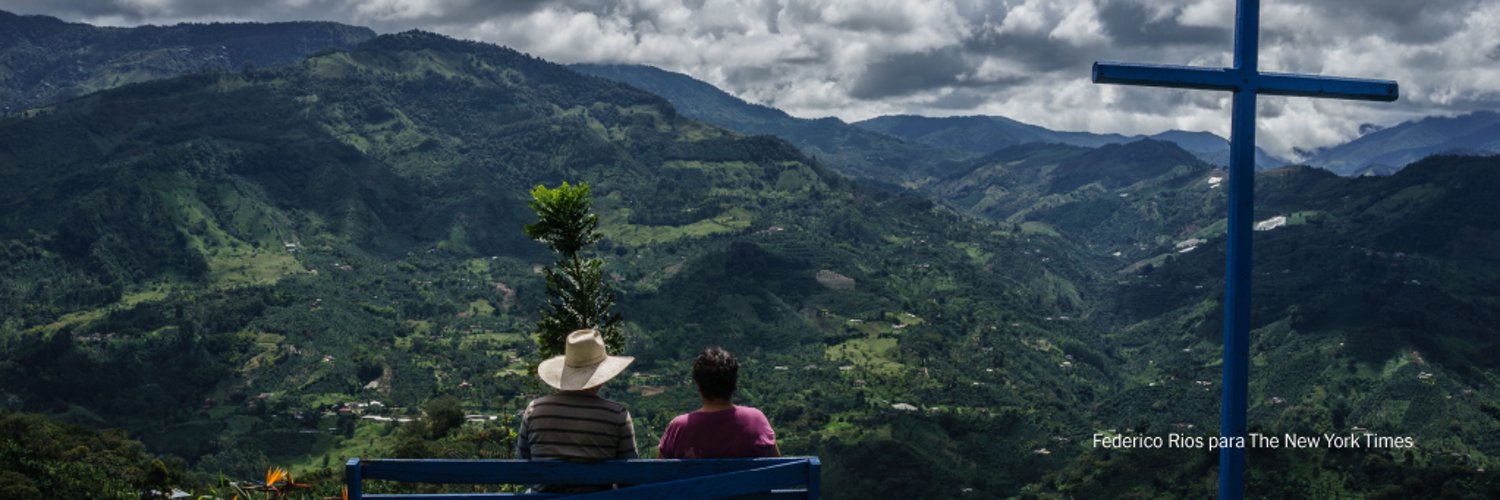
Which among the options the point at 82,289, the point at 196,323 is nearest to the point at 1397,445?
the point at 196,323

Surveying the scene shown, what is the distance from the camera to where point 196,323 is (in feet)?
575

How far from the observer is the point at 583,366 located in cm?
631

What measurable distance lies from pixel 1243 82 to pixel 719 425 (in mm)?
4324

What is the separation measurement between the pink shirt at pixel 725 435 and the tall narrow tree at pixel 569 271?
20.9 feet

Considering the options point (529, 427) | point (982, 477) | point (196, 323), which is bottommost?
point (982, 477)

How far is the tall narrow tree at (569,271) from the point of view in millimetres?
12578

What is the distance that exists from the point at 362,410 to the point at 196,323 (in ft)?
165

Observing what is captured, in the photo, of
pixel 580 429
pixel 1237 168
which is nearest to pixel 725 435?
pixel 580 429

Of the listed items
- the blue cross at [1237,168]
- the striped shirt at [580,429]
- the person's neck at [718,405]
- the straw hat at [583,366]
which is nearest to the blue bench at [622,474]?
the striped shirt at [580,429]

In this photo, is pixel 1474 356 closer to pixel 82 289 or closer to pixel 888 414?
pixel 888 414

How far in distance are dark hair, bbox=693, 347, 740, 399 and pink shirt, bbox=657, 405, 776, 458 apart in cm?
12

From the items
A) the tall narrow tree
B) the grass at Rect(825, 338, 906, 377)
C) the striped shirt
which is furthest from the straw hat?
the grass at Rect(825, 338, 906, 377)

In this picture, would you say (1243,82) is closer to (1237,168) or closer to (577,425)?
(1237,168)

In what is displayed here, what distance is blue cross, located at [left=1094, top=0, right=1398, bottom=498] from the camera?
6867 millimetres
